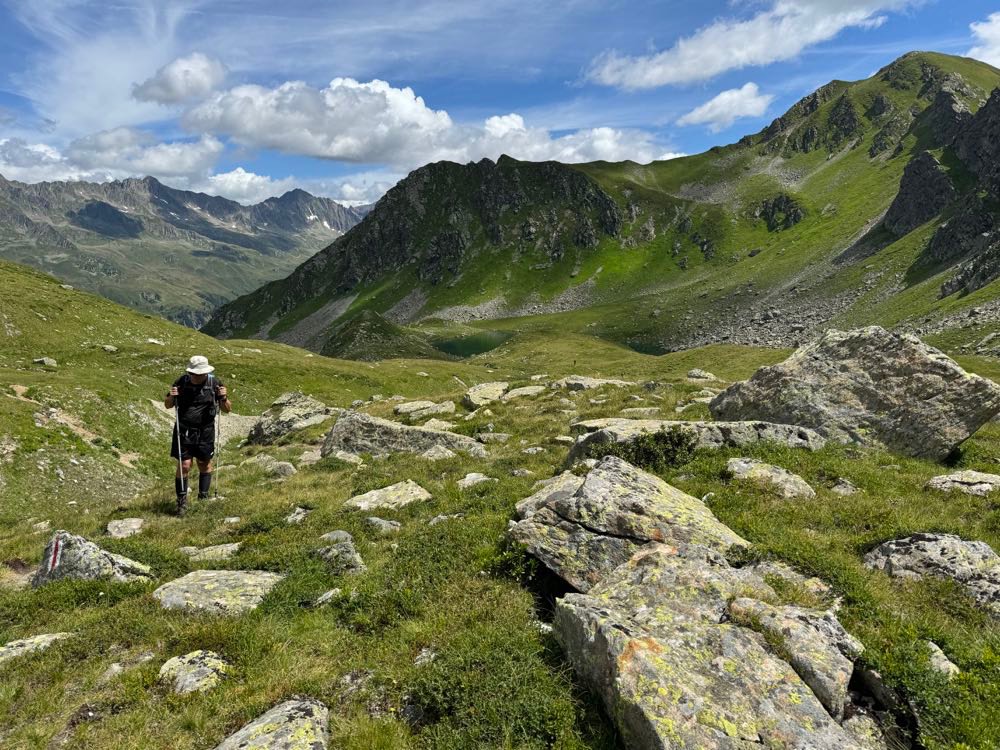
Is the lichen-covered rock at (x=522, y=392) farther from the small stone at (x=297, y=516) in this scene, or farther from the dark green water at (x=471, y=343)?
the dark green water at (x=471, y=343)

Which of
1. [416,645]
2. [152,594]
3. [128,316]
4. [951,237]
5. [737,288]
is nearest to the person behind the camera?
[416,645]

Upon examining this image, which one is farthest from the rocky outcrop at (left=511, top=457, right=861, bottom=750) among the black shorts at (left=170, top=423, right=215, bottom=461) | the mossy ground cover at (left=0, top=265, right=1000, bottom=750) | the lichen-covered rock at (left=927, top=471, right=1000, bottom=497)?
the black shorts at (left=170, top=423, right=215, bottom=461)

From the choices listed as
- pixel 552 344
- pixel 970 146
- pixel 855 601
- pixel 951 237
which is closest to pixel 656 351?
pixel 552 344

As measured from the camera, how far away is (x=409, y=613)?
9625mm

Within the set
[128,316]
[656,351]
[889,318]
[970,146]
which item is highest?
[970,146]

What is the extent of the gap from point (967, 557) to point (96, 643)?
600 inches

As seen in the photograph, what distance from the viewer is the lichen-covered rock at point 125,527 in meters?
15.3

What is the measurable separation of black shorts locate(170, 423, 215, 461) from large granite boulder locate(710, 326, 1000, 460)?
19.4m

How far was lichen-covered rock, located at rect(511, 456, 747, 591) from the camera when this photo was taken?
33.4ft

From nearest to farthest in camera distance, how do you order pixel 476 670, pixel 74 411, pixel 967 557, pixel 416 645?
pixel 476 670 → pixel 416 645 → pixel 967 557 → pixel 74 411

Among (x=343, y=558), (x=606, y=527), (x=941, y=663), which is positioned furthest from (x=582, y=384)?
(x=941, y=663)

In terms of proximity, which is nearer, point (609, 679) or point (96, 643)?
point (609, 679)

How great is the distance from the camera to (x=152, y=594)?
1026 cm

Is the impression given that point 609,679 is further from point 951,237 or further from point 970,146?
point 970,146
